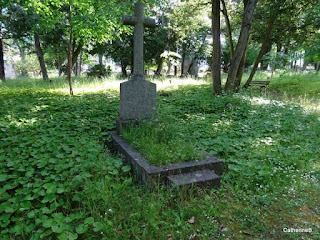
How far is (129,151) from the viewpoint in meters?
3.55

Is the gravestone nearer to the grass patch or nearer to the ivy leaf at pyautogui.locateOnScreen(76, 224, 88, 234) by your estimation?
the grass patch

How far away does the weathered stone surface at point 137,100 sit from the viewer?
14.8ft

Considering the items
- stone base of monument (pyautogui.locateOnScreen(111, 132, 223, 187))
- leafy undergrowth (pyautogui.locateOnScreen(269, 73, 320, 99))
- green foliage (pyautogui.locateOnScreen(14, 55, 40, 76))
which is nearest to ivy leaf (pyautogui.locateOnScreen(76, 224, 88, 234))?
stone base of monument (pyautogui.locateOnScreen(111, 132, 223, 187))

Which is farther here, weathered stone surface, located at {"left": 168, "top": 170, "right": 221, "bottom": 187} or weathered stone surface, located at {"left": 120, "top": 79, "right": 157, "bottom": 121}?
weathered stone surface, located at {"left": 120, "top": 79, "right": 157, "bottom": 121}

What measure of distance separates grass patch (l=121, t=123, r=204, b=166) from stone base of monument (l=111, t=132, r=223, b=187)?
3.6 inches

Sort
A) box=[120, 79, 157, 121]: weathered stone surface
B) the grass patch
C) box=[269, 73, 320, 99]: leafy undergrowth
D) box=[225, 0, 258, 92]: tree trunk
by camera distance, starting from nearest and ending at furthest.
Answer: the grass patch
box=[120, 79, 157, 121]: weathered stone surface
box=[225, 0, 258, 92]: tree trunk
box=[269, 73, 320, 99]: leafy undergrowth

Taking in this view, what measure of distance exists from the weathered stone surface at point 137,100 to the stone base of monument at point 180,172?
135 centimetres

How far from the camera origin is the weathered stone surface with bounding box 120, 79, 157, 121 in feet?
14.8

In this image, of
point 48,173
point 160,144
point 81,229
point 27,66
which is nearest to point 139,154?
point 160,144

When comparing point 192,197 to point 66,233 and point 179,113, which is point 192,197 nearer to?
point 66,233

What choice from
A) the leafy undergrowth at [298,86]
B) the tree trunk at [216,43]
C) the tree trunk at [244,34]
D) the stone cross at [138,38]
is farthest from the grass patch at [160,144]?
the leafy undergrowth at [298,86]

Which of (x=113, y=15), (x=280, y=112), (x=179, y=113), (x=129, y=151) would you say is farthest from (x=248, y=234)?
(x=113, y=15)

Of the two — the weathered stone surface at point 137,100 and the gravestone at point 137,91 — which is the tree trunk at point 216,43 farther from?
the weathered stone surface at point 137,100

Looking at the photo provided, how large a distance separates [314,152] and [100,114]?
4.66 m
